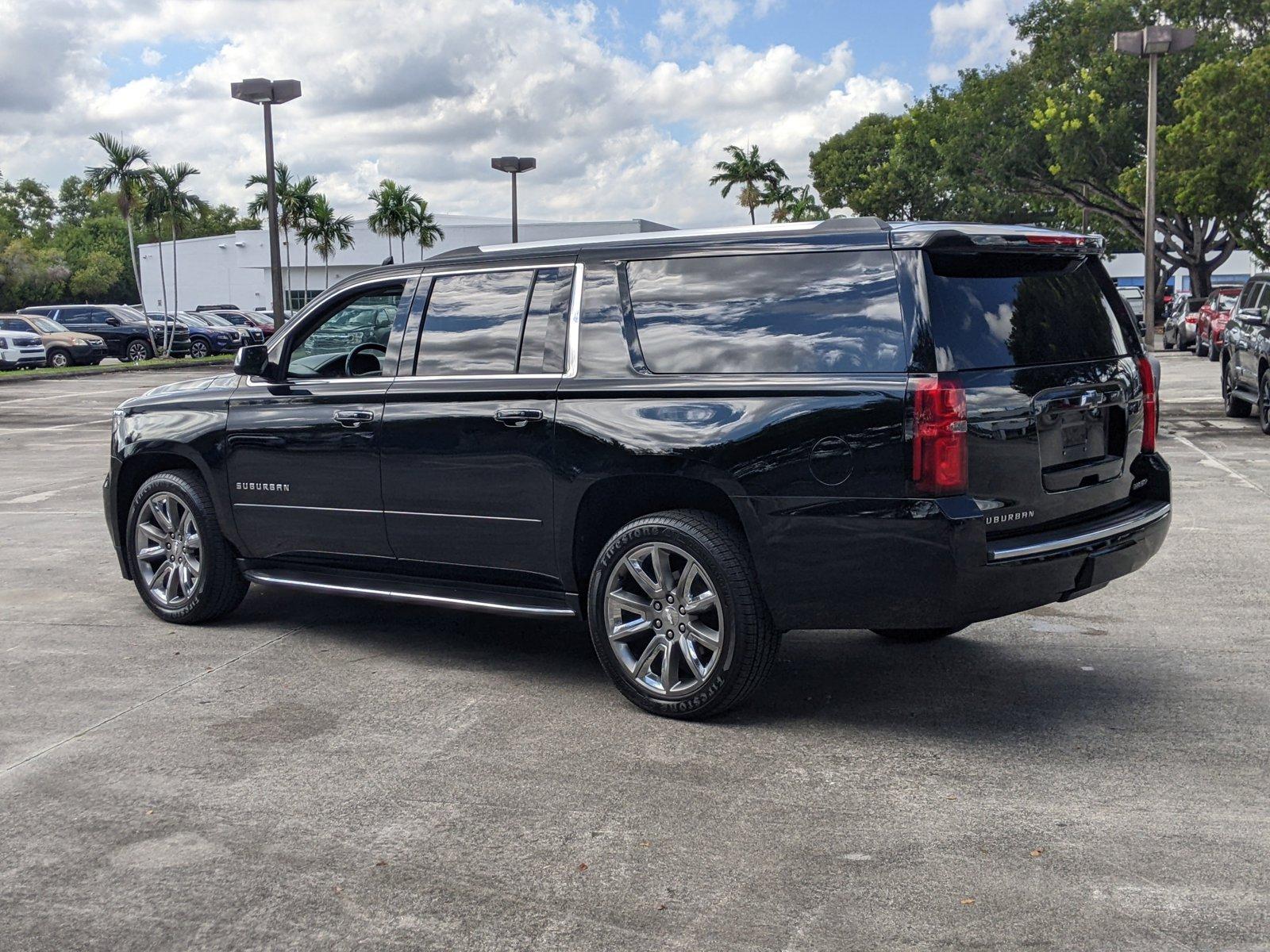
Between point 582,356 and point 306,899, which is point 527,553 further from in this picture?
point 306,899

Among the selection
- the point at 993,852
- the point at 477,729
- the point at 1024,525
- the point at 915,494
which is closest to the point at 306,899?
the point at 477,729

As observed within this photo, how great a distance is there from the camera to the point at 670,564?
538cm

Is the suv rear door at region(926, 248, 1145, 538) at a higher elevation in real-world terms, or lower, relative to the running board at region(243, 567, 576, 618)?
higher

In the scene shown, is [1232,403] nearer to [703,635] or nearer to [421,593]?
[421,593]

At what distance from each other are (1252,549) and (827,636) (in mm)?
3541

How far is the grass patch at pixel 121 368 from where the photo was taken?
34.8 meters

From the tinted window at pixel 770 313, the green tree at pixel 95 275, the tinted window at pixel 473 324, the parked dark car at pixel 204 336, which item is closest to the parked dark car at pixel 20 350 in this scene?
the parked dark car at pixel 204 336

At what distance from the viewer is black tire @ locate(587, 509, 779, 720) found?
5.14m

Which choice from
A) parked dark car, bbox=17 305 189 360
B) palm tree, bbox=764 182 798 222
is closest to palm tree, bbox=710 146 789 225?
palm tree, bbox=764 182 798 222

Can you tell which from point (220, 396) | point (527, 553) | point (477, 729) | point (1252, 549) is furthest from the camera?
point (1252, 549)

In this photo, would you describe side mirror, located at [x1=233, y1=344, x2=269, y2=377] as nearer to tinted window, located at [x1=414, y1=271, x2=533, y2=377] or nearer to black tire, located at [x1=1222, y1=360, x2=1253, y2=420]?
tinted window, located at [x1=414, y1=271, x2=533, y2=377]

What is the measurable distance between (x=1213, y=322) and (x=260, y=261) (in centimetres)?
6093

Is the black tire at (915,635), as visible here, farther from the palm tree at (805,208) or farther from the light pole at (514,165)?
the palm tree at (805,208)

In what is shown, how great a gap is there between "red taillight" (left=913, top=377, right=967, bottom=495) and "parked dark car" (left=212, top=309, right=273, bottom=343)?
46585mm
